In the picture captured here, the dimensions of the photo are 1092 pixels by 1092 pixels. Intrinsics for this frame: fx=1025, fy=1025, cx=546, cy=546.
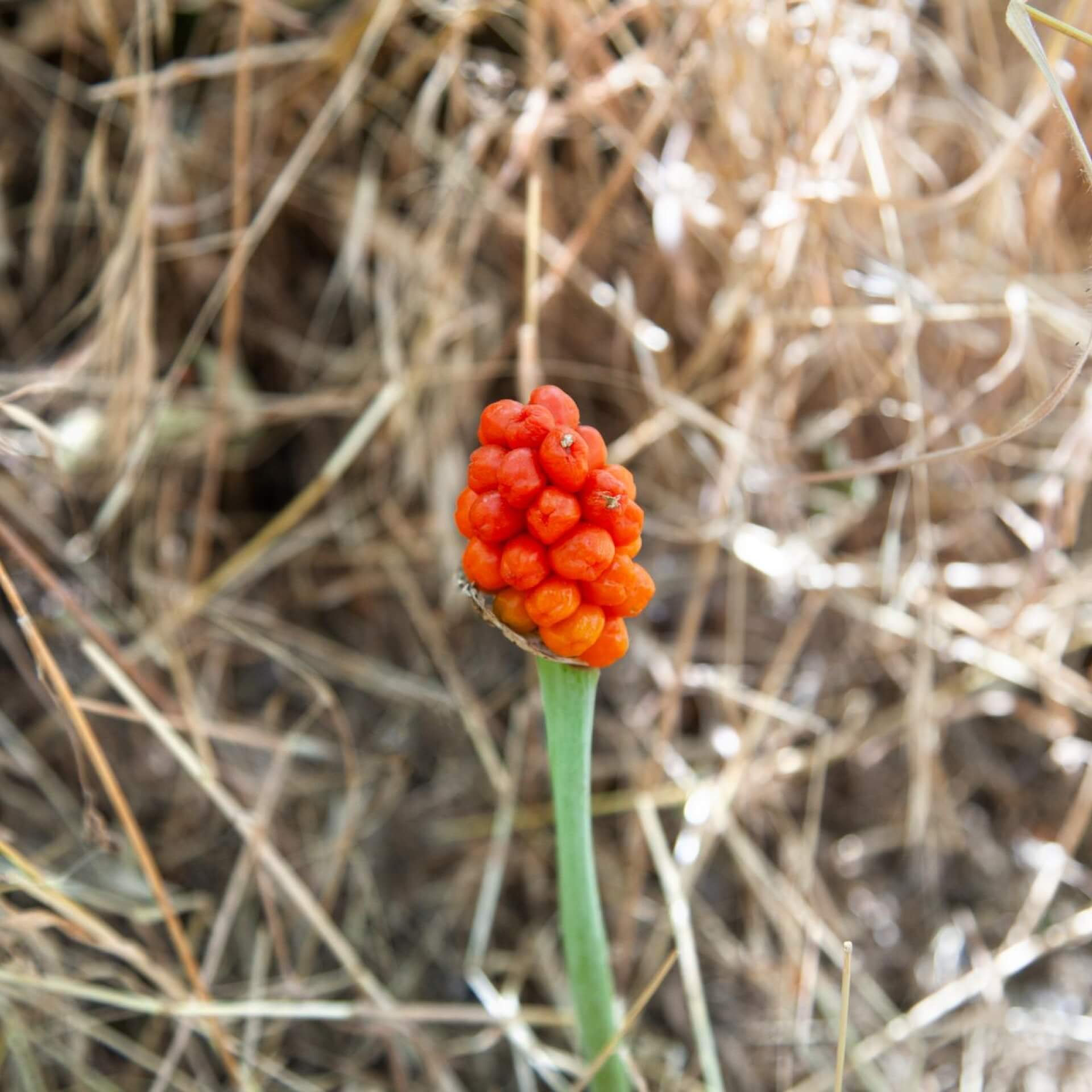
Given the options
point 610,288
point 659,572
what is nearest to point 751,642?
point 659,572

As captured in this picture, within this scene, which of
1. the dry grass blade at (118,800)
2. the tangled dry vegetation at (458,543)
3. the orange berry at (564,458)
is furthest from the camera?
the tangled dry vegetation at (458,543)

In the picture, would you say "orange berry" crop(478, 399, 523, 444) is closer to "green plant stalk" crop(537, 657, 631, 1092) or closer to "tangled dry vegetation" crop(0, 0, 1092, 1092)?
"green plant stalk" crop(537, 657, 631, 1092)

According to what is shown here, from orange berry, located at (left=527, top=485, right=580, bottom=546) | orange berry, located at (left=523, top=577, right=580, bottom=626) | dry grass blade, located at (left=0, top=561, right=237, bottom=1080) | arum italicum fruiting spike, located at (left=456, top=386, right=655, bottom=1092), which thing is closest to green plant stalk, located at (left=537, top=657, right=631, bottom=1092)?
arum italicum fruiting spike, located at (left=456, top=386, right=655, bottom=1092)

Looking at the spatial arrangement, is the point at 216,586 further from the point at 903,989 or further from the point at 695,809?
the point at 903,989

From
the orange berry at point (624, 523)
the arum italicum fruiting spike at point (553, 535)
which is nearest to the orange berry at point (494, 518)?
the arum italicum fruiting spike at point (553, 535)

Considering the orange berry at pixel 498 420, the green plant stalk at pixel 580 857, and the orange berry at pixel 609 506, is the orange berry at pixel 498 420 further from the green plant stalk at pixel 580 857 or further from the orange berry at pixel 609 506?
the green plant stalk at pixel 580 857

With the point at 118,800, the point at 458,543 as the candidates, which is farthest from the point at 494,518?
the point at 458,543
